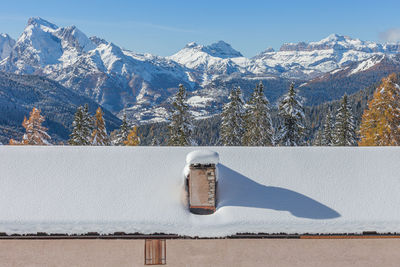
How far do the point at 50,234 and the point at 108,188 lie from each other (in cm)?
205

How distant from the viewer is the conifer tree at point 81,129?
113 feet

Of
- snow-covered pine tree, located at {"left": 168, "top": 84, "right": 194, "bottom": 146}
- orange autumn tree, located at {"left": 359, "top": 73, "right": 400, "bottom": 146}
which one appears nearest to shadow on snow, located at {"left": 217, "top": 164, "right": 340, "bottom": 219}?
orange autumn tree, located at {"left": 359, "top": 73, "right": 400, "bottom": 146}

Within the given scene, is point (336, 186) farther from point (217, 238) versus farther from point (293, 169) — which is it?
point (217, 238)

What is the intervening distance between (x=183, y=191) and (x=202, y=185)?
90 centimetres

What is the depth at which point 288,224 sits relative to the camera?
9.38 meters

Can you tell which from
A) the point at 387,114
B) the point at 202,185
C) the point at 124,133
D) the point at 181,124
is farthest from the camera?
the point at 124,133

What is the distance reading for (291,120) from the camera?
115 feet

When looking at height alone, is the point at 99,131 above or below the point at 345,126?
below

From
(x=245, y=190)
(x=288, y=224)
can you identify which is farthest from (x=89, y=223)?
(x=288, y=224)

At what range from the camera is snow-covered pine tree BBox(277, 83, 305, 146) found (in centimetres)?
3425

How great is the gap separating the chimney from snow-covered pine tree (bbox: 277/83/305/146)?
26.0 metres

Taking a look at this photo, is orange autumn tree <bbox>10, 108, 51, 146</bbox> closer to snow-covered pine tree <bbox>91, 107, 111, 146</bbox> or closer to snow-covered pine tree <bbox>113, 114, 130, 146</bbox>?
snow-covered pine tree <bbox>91, 107, 111, 146</bbox>

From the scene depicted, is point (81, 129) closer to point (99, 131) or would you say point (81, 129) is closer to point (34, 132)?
point (99, 131)

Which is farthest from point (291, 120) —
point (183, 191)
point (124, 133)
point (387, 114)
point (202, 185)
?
point (202, 185)
